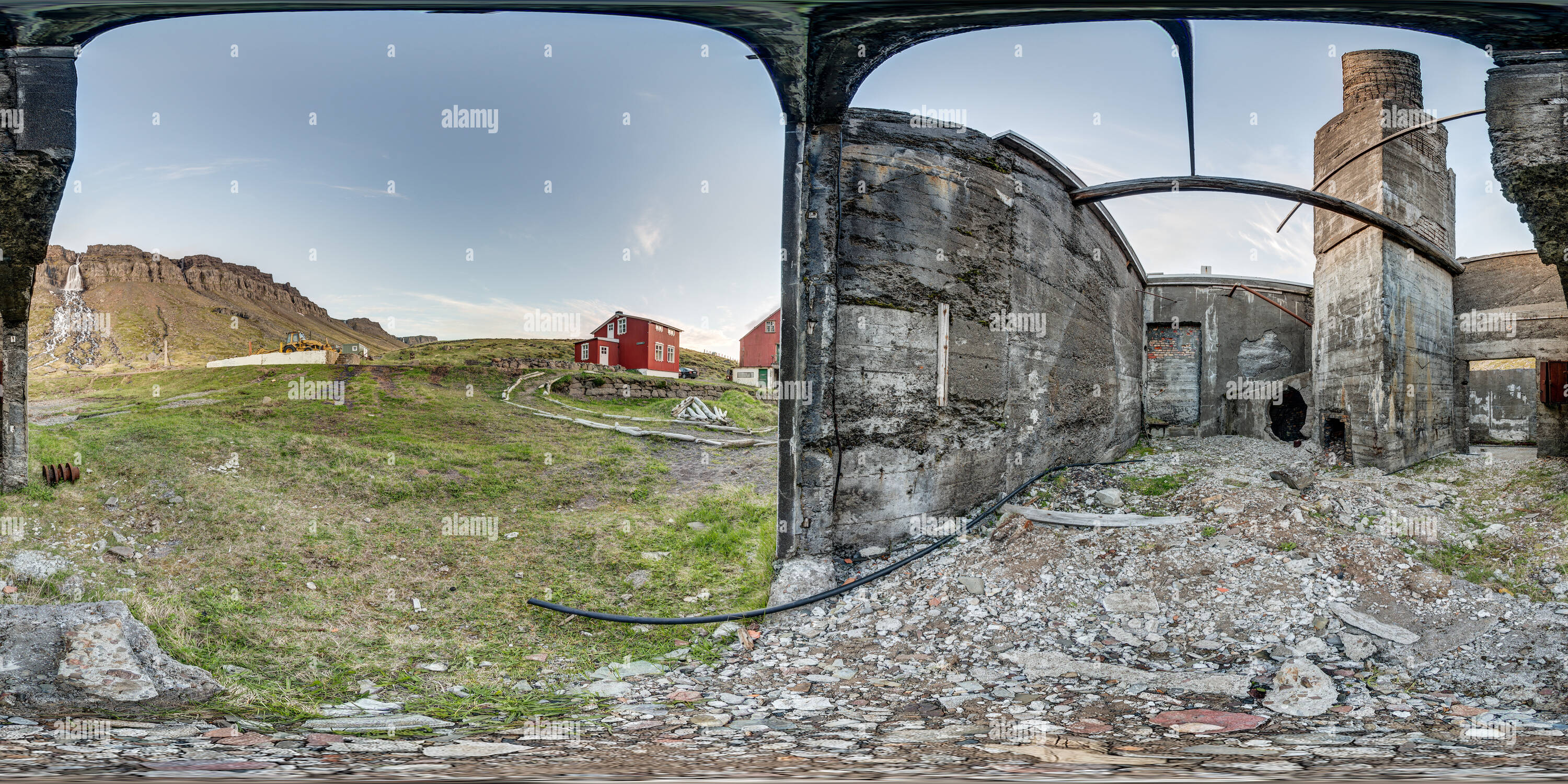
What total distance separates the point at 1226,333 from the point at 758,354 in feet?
62.9

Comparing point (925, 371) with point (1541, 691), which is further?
point (925, 371)

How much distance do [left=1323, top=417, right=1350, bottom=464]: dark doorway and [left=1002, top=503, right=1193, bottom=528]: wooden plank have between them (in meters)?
7.11

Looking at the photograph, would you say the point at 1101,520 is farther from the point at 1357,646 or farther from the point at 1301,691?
the point at 1301,691

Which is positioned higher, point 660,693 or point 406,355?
point 406,355

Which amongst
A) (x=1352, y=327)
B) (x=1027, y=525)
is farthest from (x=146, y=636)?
(x=1352, y=327)

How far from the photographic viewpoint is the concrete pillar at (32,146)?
3586 millimetres

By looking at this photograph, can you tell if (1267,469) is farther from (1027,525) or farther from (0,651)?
(0,651)

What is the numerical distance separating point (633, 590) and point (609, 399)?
14.9 metres

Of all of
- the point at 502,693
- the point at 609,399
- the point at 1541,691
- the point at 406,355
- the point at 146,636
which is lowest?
the point at 502,693

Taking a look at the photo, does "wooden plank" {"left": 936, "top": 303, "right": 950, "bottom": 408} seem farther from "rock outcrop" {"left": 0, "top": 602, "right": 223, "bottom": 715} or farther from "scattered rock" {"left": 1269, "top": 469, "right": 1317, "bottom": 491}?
"rock outcrop" {"left": 0, "top": 602, "right": 223, "bottom": 715}

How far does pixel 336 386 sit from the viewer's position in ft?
52.2

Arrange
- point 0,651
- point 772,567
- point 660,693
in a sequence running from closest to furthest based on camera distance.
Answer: point 0,651 → point 660,693 → point 772,567

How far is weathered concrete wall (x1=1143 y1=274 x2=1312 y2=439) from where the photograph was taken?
14.6 meters

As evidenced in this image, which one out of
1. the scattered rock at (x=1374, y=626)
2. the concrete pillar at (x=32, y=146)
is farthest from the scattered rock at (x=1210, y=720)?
the concrete pillar at (x=32, y=146)
